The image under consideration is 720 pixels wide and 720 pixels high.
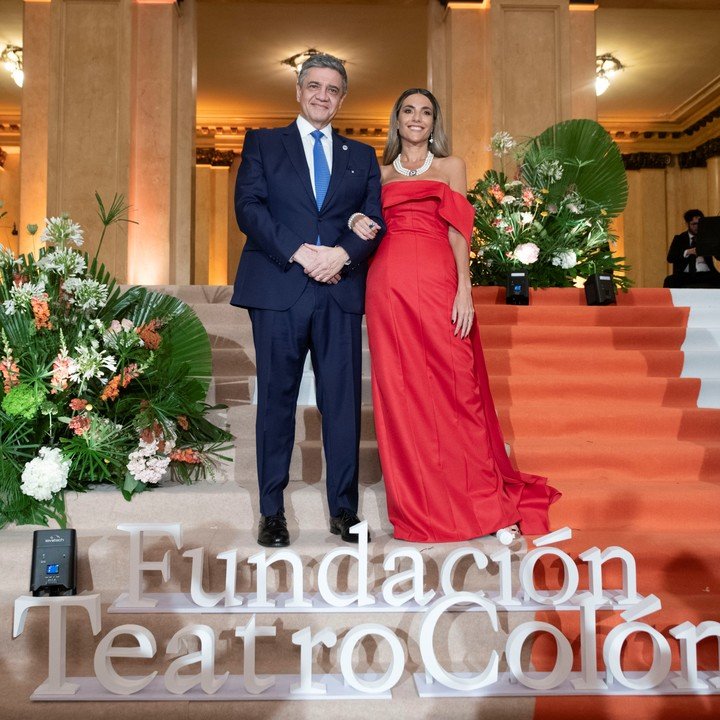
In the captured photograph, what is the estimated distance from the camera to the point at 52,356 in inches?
125

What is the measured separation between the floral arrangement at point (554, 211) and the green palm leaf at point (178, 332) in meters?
2.68

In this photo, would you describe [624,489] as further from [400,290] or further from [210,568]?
[210,568]

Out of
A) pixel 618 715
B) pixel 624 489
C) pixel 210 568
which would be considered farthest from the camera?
pixel 624 489

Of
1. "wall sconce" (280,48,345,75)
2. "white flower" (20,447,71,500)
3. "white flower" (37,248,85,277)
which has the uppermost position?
"wall sconce" (280,48,345,75)

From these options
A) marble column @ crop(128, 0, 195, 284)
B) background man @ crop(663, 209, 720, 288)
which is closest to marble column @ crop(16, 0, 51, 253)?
marble column @ crop(128, 0, 195, 284)

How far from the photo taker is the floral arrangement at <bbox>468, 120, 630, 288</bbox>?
5.75 metres

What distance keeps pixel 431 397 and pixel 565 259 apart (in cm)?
300

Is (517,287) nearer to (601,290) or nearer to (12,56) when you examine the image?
(601,290)

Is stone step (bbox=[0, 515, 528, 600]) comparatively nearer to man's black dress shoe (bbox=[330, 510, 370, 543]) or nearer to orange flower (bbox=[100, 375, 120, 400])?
man's black dress shoe (bbox=[330, 510, 370, 543])

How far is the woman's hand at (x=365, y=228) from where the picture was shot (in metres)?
2.88

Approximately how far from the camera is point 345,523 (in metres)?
2.91

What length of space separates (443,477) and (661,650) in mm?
999

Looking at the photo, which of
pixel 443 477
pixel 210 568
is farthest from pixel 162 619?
pixel 443 477

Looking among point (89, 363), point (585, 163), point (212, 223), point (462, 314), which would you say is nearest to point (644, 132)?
point (212, 223)
